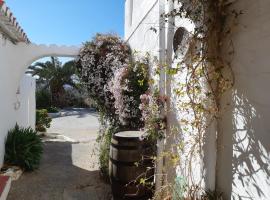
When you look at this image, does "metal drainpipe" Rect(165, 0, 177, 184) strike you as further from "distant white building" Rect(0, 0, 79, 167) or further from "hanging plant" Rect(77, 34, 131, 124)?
"distant white building" Rect(0, 0, 79, 167)

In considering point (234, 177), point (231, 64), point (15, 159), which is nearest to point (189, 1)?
point (231, 64)

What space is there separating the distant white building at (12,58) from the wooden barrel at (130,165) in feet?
10.2

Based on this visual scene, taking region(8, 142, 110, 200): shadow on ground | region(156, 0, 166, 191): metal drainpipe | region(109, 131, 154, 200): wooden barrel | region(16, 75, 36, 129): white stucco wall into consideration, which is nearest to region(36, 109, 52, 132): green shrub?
region(16, 75, 36, 129): white stucco wall

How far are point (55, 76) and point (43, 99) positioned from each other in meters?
3.20

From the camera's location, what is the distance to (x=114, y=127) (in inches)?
288

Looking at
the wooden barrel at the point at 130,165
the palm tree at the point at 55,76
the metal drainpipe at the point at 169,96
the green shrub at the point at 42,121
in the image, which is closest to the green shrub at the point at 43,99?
the palm tree at the point at 55,76

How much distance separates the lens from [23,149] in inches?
313

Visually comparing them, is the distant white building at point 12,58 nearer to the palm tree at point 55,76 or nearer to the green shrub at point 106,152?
the green shrub at point 106,152

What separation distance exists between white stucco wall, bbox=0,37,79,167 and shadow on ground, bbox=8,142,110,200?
102 cm

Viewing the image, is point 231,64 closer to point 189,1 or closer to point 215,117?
point 215,117

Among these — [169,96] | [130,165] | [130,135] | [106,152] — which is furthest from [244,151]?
[106,152]

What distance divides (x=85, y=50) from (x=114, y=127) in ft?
8.34

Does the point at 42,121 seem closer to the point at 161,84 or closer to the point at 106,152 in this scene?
the point at 106,152

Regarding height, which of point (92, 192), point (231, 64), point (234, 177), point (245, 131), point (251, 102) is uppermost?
point (231, 64)
